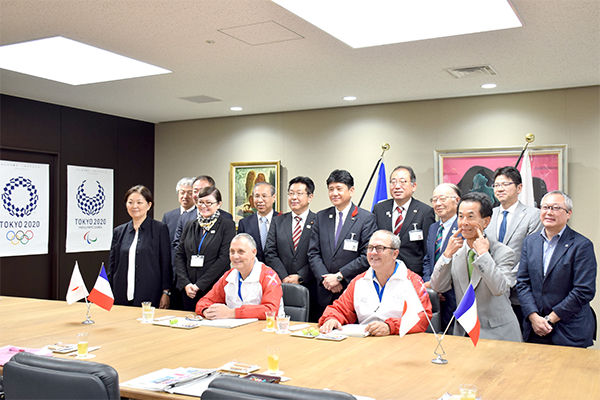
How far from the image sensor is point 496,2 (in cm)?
377

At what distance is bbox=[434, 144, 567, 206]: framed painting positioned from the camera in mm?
6402

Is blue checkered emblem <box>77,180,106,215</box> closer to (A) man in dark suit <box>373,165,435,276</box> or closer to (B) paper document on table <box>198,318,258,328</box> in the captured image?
(A) man in dark suit <box>373,165,435,276</box>

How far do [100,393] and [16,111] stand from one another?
6313mm

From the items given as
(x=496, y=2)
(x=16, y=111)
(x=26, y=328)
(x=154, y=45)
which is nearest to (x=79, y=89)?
(x=16, y=111)

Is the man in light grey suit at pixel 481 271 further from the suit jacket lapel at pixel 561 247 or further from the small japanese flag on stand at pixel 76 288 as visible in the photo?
the small japanese flag on stand at pixel 76 288

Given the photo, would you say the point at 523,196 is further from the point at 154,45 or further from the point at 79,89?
the point at 79,89

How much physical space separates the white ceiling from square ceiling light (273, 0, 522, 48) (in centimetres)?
16

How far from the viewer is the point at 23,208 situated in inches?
279

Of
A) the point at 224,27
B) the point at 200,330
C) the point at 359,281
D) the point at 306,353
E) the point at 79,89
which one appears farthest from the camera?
the point at 79,89

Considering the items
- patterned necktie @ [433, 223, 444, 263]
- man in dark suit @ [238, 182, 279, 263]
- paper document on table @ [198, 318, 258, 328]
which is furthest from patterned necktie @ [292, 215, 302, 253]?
paper document on table @ [198, 318, 258, 328]

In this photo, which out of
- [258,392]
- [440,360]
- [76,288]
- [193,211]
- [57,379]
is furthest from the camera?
[193,211]

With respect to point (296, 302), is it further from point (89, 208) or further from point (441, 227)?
point (89, 208)

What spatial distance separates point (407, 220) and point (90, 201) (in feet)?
16.6

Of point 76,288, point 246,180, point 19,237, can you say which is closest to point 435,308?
point 76,288
